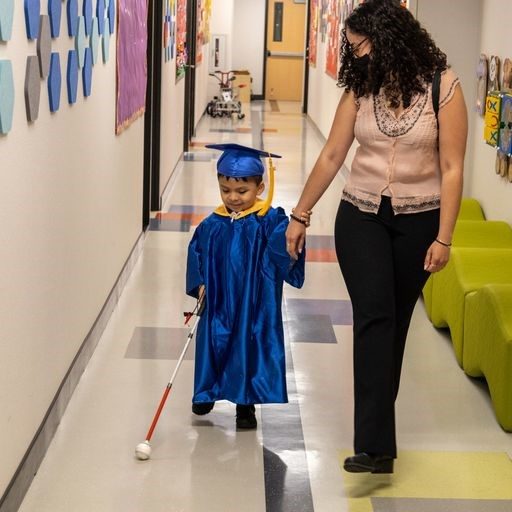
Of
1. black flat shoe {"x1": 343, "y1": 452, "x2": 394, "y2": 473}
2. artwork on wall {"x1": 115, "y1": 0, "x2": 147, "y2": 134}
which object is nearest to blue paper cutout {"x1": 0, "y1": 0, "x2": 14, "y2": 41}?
black flat shoe {"x1": 343, "y1": 452, "x2": 394, "y2": 473}

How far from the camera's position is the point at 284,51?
72.4 ft

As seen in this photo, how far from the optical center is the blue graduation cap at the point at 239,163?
11.8 feet

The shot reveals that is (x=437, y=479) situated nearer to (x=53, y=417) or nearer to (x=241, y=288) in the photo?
(x=241, y=288)

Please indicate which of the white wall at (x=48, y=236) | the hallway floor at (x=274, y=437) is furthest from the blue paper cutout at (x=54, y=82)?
the hallway floor at (x=274, y=437)

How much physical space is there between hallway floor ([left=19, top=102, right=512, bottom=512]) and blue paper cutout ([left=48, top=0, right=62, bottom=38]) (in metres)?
1.35

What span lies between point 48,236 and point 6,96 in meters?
0.84

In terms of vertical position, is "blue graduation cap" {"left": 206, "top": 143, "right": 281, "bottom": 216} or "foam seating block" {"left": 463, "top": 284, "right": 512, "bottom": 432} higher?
"blue graduation cap" {"left": 206, "top": 143, "right": 281, "bottom": 216}

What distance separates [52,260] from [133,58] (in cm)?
278

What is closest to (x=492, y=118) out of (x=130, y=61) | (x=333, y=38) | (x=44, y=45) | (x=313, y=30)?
(x=130, y=61)

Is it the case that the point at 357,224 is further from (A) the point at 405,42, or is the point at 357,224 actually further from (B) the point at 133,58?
(B) the point at 133,58

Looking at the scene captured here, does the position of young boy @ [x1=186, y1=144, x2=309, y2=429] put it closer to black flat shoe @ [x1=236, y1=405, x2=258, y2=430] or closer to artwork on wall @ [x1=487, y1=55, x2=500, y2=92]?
black flat shoe @ [x1=236, y1=405, x2=258, y2=430]

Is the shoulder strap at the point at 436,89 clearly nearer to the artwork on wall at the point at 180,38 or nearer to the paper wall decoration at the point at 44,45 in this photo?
the paper wall decoration at the point at 44,45

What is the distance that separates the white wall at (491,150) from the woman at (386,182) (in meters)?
2.23

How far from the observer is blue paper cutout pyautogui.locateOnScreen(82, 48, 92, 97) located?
14.0ft
